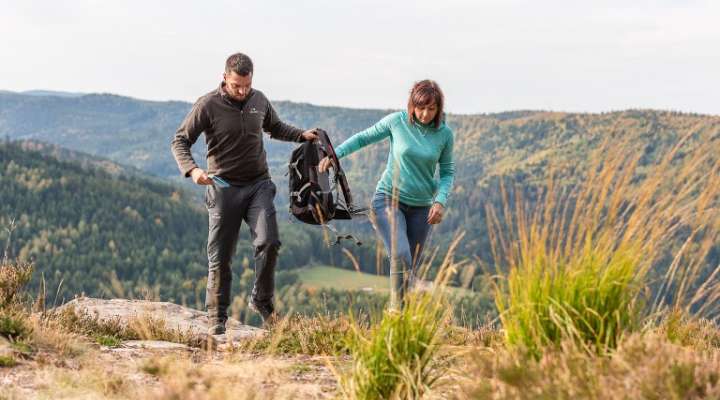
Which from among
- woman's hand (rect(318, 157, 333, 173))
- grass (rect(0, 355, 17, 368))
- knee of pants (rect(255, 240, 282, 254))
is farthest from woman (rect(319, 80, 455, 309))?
grass (rect(0, 355, 17, 368))

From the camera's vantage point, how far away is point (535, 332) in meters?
3.49

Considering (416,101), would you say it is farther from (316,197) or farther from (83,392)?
(83,392)

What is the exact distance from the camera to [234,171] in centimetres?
620

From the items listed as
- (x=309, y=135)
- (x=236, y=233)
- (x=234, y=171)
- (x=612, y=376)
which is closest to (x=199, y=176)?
(x=234, y=171)

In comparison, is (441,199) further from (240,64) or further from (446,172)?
(240,64)

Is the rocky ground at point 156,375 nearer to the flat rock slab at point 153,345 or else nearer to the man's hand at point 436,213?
the flat rock slab at point 153,345

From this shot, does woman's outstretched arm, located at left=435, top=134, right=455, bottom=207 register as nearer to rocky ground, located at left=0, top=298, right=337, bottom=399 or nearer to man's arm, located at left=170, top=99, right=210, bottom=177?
rocky ground, located at left=0, top=298, right=337, bottom=399

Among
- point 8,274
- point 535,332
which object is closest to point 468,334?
point 535,332

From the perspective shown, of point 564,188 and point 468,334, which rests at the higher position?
point 564,188

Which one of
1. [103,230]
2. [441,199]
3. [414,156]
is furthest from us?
[103,230]

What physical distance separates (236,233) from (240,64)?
4.72 ft

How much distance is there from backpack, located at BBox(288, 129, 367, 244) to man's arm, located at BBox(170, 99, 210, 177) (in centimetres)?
77

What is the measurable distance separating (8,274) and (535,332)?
15.6 feet

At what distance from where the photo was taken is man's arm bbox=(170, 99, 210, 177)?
6.03m
